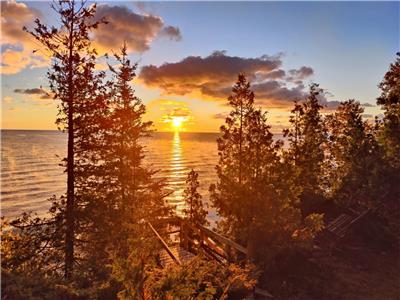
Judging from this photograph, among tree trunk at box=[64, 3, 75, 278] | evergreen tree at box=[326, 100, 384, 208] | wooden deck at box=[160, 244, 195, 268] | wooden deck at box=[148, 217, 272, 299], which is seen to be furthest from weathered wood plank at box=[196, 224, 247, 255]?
evergreen tree at box=[326, 100, 384, 208]

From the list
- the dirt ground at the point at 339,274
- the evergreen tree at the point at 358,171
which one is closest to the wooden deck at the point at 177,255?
the dirt ground at the point at 339,274

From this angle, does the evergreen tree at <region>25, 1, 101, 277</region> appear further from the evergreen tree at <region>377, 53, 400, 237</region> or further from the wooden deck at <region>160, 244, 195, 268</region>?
the evergreen tree at <region>377, 53, 400, 237</region>

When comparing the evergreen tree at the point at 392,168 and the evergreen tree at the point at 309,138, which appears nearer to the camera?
the evergreen tree at the point at 392,168

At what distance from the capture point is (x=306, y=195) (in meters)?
24.0

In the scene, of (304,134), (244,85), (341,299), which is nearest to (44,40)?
(244,85)

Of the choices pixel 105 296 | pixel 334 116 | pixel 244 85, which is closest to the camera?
pixel 105 296

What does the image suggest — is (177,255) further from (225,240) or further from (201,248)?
(225,240)

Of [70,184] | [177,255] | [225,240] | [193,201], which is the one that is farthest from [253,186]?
[193,201]

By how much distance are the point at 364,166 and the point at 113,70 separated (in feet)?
55.1

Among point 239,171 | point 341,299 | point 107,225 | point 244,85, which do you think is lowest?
point 341,299

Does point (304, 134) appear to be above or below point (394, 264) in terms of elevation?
above

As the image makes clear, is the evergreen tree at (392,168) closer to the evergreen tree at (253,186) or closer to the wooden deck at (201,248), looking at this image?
the evergreen tree at (253,186)

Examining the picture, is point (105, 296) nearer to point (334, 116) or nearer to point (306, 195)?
point (306, 195)

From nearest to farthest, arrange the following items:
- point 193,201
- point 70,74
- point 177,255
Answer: point 70,74 → point 177,255 → point 193,201
